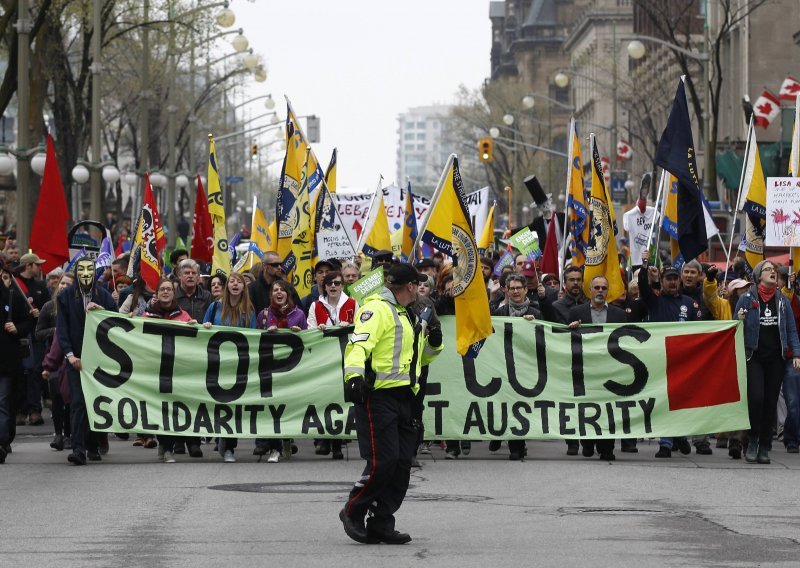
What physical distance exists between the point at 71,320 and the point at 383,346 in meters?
5.47

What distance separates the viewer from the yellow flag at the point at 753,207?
17641 millimetres

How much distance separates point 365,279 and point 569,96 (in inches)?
4545

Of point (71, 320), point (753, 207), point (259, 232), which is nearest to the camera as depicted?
point (71, 320)

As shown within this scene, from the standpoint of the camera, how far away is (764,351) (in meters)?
15.1

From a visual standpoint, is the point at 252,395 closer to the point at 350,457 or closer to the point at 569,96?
the point at 350,457

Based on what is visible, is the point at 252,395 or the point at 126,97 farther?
the point at 126,97

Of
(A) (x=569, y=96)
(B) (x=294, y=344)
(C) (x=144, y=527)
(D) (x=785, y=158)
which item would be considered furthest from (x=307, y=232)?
(A) (x=569, y=96)

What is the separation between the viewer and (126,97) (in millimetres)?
60719

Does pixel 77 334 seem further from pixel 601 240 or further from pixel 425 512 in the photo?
pixel 601 240

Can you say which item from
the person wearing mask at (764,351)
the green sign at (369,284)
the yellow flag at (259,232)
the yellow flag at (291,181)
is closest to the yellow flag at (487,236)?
the yellow flag at (259,232)

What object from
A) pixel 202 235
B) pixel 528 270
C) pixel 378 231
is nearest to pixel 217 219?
pixel 378 231

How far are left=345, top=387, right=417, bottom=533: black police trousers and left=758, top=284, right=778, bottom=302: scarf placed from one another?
228 inches

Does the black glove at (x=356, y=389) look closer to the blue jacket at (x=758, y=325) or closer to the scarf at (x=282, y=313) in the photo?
the scarf at (x=282, y=313)

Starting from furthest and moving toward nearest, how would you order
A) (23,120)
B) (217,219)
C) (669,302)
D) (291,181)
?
1. (23,120)
2. (217,219)
3. (291,181)
4. (669,302)
